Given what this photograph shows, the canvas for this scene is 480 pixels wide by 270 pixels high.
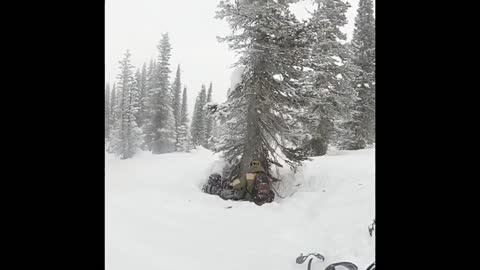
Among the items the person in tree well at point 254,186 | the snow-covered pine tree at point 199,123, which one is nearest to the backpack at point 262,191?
the person in tree well at point 254,186

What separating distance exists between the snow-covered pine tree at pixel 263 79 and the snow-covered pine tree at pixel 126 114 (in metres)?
4.23

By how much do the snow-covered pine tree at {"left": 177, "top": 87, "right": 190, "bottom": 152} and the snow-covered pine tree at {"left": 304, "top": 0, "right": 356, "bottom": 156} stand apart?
5.47 m

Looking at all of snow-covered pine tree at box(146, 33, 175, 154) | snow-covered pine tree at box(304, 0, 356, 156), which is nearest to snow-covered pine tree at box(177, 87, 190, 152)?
snow-covered pine tree at box(146, 33, 175, 154)

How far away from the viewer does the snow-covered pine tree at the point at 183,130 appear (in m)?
13.4

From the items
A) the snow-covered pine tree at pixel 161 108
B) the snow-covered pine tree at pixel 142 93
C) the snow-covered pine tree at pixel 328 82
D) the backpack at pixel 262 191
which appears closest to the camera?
the backpack at pixel 262 191

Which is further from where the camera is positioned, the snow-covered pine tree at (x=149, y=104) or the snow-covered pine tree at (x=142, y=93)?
the snow-covered pine tree at (x=149, y=104)

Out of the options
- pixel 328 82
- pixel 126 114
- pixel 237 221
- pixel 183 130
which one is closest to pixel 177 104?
pixel 183 130

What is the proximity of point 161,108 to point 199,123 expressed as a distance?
1906 mm

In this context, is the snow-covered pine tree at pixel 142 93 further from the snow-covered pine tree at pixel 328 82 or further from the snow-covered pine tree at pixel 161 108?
the snow-covered pine tree at pixel 328 82

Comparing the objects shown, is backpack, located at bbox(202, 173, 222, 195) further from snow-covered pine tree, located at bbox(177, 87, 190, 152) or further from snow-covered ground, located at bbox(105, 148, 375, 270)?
snow-covered pine tree, located at bbox(177, 87, 190, 152)

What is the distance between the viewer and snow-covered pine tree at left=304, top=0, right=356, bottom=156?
8.94 m
